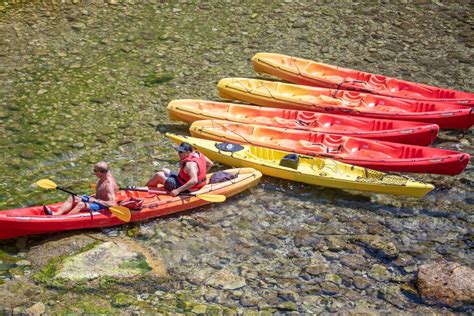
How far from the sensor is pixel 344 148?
46.4ft

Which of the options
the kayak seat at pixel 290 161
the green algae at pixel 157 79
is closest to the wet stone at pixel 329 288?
the kayak seat at pixel 290 161

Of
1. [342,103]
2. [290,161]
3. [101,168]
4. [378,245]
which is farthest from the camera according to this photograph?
[342,103]

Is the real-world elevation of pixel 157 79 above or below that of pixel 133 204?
above

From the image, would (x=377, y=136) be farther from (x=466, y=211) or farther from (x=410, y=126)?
(x=466, y=211)

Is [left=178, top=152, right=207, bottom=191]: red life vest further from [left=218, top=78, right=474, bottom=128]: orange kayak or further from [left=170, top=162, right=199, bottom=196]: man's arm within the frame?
[left=218, top=78, right=474, bottom=128]: orange kayak

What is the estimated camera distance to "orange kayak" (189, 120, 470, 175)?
13.3 metres

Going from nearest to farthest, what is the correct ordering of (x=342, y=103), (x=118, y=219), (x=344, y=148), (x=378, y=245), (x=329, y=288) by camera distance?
(x=329, y=288) < (x=378, y=245) < (x=118, y=219) < (x=344, y=148) < (x=342, y=103)

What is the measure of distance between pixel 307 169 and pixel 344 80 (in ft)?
13.0

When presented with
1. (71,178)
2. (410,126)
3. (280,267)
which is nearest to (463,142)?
(410,126)

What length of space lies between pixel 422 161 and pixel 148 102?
690 cm

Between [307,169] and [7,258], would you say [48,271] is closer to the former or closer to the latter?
[7,258]

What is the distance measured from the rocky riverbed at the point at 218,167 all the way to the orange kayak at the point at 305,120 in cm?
81

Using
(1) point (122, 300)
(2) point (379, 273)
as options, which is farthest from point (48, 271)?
(2) point (379, 273)

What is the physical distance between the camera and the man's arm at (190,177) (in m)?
12.5
